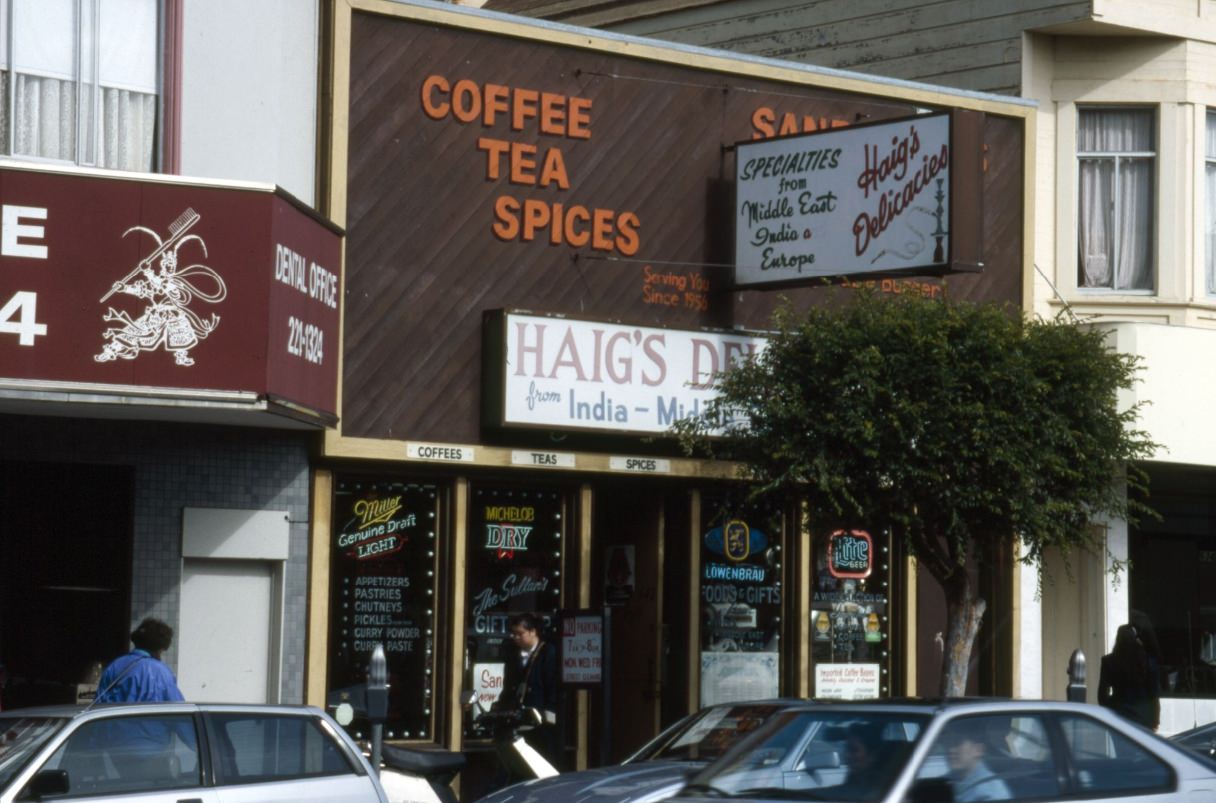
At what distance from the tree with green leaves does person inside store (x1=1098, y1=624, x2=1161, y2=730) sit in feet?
9.35

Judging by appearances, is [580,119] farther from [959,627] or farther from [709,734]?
[709,734]

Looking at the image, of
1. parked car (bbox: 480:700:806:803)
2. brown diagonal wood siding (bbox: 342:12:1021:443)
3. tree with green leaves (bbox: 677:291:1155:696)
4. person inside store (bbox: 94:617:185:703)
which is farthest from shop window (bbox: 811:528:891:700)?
person inside store (bbox: 94:617:185:703)

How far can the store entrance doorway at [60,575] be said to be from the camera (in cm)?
1545

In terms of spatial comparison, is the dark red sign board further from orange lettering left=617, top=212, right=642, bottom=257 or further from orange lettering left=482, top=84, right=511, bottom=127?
orange lettering left=617, top=212, right=642, bottom=257

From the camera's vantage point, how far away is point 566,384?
17.6m

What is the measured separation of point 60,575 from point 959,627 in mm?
7404

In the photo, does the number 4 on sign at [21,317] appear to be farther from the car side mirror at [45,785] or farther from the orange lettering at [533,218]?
the orange lettering at [533,218]

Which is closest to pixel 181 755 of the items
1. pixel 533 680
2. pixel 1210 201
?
pixel 533 680

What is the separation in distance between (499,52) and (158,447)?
15.9 ft

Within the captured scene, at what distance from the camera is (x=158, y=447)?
16.0m

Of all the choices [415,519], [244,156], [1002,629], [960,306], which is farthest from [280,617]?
[1002,629]

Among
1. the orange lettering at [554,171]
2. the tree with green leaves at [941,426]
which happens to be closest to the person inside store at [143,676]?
the tree with green leaves at [941,426]

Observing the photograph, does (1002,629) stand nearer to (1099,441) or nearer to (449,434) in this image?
(1099,441)

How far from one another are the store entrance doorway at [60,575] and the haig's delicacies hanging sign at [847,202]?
248 inches
